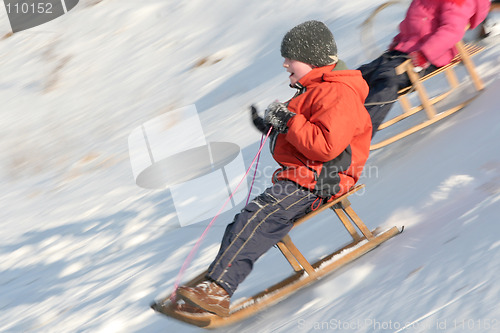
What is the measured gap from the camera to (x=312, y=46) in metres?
2.63

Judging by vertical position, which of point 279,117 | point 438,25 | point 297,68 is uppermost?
point 297,68

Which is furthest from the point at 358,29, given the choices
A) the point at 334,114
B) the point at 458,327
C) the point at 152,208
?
the point at 458,327

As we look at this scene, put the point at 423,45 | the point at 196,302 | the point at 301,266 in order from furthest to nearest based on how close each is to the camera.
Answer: the point at 423,45 → the point at 301,266 → the point at 196,302

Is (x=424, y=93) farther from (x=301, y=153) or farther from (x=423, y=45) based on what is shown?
(x=301, y=153)

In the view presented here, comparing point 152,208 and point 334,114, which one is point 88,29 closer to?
point 152,208

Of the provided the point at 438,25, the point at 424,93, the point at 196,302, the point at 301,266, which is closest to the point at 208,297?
the point at 196,302

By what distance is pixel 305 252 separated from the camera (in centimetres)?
301

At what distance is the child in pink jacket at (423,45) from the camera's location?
11.9 ft

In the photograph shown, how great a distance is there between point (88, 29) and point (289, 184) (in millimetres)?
7606

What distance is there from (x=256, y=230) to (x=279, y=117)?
47 centimetres

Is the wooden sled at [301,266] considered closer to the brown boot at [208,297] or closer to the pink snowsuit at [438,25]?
the brown boot at [208,297]

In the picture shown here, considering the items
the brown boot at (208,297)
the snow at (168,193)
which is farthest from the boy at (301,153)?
the snow at (168,193)

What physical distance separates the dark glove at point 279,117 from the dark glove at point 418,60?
1.49 m

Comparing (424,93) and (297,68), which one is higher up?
(297,68)
